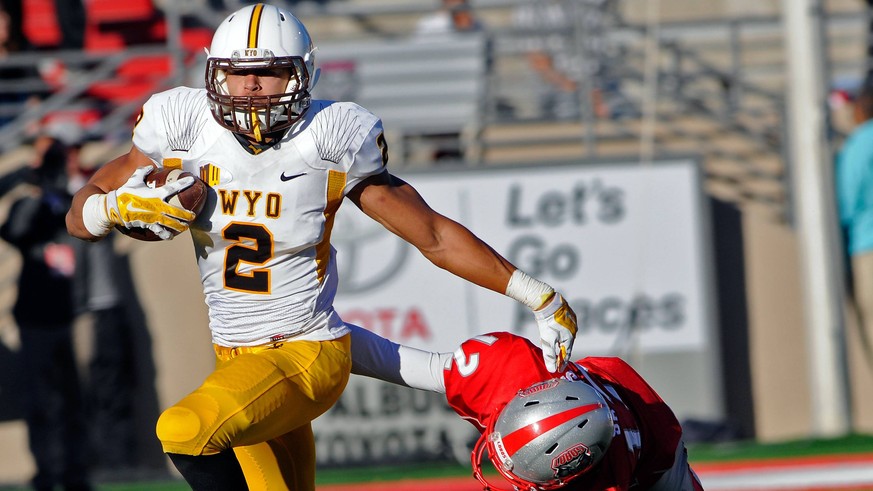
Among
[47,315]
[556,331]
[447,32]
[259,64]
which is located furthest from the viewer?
[447,32]

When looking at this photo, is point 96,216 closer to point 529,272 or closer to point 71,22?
point 529,272

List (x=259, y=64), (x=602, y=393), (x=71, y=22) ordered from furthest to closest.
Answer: (x=71, y=22), (x=259, y=64), (x=602, y=393)

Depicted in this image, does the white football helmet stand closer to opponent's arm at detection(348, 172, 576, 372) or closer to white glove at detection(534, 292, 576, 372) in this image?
opponent's arm at detection(348, 172, 576, 372)

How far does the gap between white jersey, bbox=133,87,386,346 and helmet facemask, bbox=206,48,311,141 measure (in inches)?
2.3

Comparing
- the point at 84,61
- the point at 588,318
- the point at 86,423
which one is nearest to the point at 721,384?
the point at 588,318

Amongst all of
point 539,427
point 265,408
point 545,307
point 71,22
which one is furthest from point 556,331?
point 71,22

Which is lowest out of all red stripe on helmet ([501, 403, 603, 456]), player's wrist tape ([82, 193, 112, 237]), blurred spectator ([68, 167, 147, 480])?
blurred spectator ([68, 167, 147, 480])

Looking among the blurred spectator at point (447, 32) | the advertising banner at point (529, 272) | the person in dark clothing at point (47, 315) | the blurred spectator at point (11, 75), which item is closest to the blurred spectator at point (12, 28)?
the blurred spectator at point (11, 75)

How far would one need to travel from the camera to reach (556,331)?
3375 millimetres

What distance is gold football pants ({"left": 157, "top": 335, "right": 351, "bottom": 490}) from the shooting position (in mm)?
2961

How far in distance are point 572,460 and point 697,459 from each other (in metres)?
3.39

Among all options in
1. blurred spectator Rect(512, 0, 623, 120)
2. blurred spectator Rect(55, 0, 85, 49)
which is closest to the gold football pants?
blurred spectator Rect(512, 0, 623, 120)

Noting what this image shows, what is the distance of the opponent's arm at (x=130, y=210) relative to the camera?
3057 mm

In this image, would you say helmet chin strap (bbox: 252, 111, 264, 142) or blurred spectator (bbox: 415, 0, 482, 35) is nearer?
helmet chin strap (bbox: 252, 111, 264, 142)
